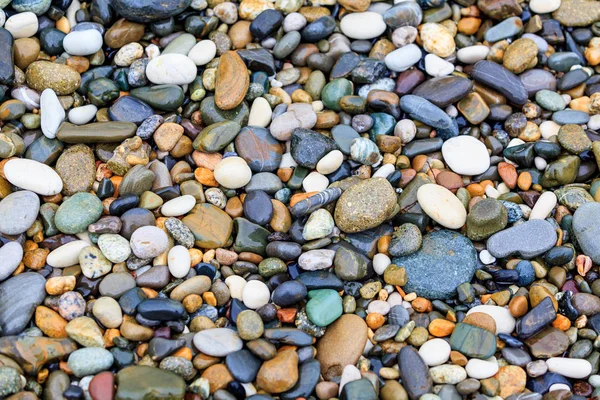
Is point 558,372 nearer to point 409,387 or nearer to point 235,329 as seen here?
point 409,387

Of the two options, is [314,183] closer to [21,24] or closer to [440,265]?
[440,265]

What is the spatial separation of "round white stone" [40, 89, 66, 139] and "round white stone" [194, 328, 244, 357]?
1.22 metres

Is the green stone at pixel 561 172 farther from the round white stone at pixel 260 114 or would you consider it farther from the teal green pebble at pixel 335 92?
the round white stone at pixel 260 114

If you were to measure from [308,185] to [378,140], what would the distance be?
1.36 feet

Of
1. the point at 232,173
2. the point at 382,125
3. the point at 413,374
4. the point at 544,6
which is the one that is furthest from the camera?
the point at 544,6

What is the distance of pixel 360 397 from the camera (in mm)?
2316

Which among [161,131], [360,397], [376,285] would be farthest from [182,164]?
[360,397]

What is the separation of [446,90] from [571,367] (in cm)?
141

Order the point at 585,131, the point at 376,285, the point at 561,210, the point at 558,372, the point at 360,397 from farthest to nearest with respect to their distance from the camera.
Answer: the point at 585,131 → the point at 561,210 → the point at 376,285 → the point at 558,372 → the point at 360,397

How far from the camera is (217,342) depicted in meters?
2.45

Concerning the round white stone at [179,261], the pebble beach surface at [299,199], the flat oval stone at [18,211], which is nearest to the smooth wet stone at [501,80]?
the pebble beach surface at [299,199]

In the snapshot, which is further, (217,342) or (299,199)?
(299,199)

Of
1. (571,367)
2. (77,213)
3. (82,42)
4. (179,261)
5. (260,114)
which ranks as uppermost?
(82,42)

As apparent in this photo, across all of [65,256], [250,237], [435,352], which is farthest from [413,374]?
[65,256]
